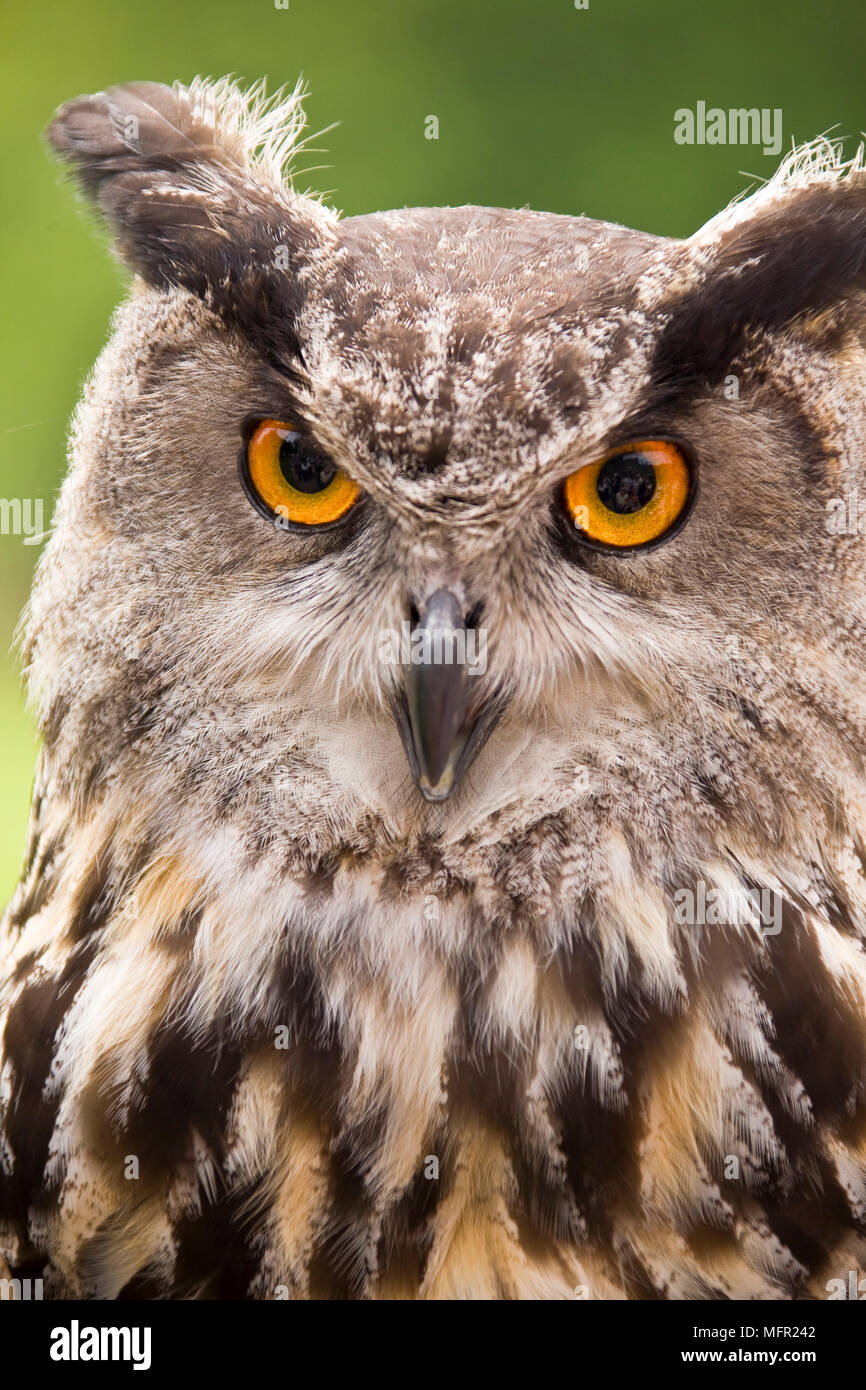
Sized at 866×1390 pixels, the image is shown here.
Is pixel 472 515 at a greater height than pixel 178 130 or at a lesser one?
lesser

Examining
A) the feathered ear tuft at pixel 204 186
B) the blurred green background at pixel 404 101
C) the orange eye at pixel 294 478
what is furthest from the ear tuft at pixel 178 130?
the blurred green background at pixel 404 101

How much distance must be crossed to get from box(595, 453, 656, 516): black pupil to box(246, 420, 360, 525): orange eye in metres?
0.21

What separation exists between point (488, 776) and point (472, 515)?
0.23 m

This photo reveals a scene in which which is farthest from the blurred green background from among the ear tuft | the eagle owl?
the eagle owl

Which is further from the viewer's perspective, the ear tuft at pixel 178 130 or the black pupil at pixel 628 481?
the ear tuft at pixel 178 130

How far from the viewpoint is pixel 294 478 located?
1.15 m

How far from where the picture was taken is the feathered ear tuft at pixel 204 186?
1154mm

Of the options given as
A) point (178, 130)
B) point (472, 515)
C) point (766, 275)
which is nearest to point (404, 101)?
point (178, 130)

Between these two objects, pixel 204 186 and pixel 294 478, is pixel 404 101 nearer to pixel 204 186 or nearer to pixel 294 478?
pixel 204 186

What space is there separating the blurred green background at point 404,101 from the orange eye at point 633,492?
6.95 ft

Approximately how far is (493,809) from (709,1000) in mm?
241

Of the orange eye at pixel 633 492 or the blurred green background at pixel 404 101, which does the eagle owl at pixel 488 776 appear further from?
the blurred green background at pixel 404 101

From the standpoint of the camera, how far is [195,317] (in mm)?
1188

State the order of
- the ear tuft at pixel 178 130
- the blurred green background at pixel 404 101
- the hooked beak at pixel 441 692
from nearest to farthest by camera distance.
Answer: the hooked beak at pixel 441 692
the ear tuft at pixel 178 130
the blurred green background at pixel 404 101
